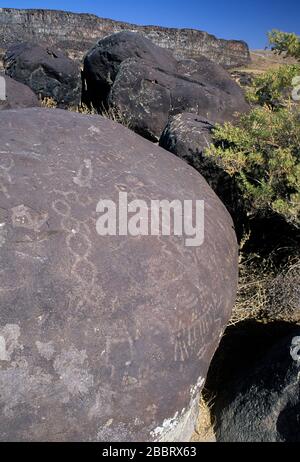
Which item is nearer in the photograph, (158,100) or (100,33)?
(158,100)

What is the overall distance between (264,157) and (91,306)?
2.02 metres

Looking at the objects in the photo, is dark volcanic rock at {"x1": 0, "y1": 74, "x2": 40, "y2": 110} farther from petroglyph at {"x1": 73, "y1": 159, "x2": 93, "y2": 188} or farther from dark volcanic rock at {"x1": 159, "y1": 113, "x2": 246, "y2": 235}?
petroglyph at {"x1": 73, "y1": 159, "x2": 93, "y2": 188}

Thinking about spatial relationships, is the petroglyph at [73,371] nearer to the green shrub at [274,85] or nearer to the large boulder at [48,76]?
the green shrub at [274,85]

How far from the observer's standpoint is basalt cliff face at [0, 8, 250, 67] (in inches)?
837

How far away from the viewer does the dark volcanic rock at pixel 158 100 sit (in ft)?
21.1

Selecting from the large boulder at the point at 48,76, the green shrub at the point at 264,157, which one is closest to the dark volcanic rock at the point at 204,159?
the green shrub at the point at 264,157

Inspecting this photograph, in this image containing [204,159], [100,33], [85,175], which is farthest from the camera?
[100,33]

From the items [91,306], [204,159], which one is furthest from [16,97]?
[91,306]

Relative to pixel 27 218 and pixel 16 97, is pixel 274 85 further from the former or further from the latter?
pixel 16 97

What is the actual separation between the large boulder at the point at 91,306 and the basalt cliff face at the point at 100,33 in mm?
20304

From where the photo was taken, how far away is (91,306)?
1.61 metres
